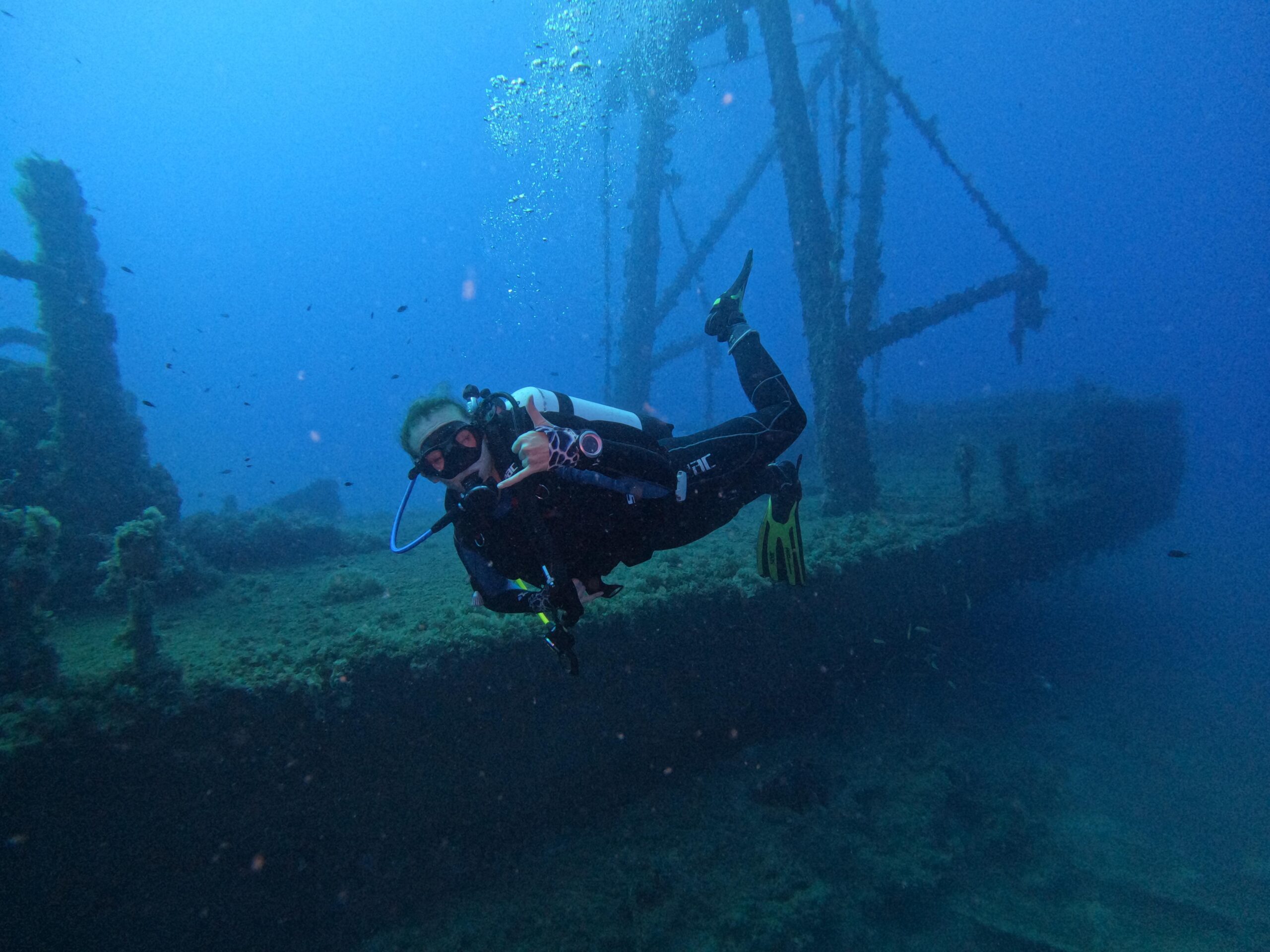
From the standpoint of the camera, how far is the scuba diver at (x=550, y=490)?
3.07 meters

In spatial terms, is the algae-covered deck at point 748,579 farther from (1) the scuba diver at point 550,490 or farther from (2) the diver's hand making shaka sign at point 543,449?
(2) the diver's hand making shaka sign at point 543,449

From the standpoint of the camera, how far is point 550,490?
3.23 meters

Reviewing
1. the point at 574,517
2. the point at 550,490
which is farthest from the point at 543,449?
the point at 574,517

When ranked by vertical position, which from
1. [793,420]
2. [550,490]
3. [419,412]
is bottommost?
[550,490]

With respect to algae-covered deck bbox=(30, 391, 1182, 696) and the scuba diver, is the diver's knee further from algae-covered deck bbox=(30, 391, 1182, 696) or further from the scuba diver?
algae-covered deck bbox=(30, 391, 1182, 696)

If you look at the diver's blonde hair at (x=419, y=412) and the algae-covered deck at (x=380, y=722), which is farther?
the diver's blonde hair at (x=419, y=412)

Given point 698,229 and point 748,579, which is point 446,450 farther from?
point 698,229

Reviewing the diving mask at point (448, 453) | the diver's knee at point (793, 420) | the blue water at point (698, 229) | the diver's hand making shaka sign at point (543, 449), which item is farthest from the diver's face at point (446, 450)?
the blue water at point (698, 229)

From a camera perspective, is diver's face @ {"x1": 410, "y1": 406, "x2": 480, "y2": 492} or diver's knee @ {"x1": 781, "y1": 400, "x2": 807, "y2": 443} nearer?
diver's face @ {"x1": 410, "y1": 406, "x2": 480, "y2": 492}

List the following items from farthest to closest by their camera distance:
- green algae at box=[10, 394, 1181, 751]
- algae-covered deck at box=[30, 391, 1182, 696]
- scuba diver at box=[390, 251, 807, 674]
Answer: algae-covered deck at box=[30, 391, 1182, 696]
green algae at box=[10, 394, 1181, 751]
scuba diver at box=[390, 251, 807, 674]

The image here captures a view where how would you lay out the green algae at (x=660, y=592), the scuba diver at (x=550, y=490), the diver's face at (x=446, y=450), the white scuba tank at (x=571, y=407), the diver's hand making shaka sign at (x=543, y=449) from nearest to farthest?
the diver's hand making shaka sign at (x=543, y=449), the scuba diver at (x=550, y=490), the diver's face at (x=446, y=450), the white scuba tank at (x=571, y=407), the green algae at (x=660, y=592)

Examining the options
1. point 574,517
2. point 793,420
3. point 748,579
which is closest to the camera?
point 574,517

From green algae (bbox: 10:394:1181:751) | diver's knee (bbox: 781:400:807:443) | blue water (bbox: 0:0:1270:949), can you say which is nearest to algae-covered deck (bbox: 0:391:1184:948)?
green algae (bbox: 10:394:1181:751)

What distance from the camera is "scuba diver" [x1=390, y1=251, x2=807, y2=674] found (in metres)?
3.07
